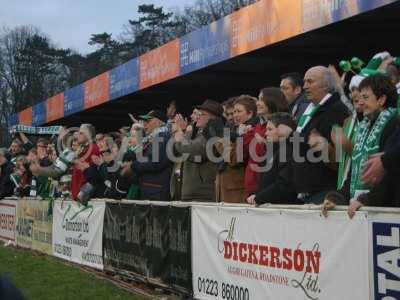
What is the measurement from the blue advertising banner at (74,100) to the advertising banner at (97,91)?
31.1 inches

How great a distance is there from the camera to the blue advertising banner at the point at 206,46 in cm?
1466

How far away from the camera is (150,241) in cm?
868

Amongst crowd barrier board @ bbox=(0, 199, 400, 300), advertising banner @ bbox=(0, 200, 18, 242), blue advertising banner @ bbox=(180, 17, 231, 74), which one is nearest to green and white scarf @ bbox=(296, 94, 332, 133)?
crowd barrier board @ bbox=(0, 199, 400, 300)

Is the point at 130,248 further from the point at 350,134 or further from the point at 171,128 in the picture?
the point at 350,134

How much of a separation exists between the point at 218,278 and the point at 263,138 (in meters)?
1.49

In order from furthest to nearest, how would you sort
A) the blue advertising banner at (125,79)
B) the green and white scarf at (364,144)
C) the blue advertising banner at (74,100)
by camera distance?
the blue advertising banner at (74,100)
the blue advertising banner at (125,79)
the green and white scarf at (364,144)

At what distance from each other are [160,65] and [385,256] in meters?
14.1

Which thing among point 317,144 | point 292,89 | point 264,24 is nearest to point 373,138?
point 317,144

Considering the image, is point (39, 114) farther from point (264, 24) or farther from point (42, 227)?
point (264, 24)

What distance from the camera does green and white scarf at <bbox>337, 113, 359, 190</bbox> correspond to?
5547 mm

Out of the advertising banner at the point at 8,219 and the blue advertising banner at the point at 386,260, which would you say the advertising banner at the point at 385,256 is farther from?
the advertising banner at the point at 8,219

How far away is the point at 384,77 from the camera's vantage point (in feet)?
17.0

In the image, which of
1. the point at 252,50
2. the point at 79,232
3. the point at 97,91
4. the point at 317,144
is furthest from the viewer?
the point at 97,91

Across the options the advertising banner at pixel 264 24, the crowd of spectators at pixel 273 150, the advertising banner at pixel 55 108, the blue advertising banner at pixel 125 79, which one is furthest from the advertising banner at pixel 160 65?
the advertising banner at pixel 55 108
